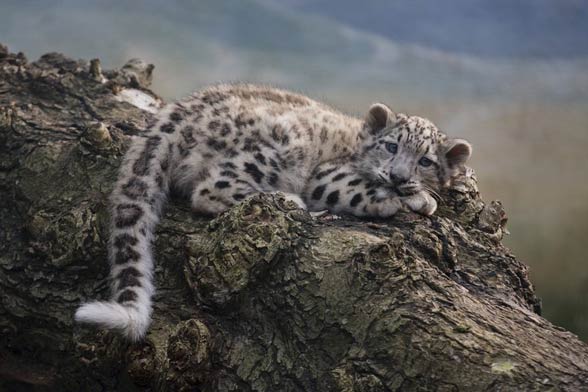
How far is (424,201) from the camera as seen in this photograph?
390cm

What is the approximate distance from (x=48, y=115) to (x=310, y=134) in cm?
168

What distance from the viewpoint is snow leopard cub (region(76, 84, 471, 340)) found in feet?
12.8

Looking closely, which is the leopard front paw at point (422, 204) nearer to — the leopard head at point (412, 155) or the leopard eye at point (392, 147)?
the leopard head at point (412, 155)

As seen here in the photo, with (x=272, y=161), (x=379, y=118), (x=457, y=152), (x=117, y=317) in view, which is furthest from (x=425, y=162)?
(x=117, y=317)

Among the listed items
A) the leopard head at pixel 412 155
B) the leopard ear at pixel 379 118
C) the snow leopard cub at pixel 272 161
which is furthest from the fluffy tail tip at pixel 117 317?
the leopard ear at pixel 379 118

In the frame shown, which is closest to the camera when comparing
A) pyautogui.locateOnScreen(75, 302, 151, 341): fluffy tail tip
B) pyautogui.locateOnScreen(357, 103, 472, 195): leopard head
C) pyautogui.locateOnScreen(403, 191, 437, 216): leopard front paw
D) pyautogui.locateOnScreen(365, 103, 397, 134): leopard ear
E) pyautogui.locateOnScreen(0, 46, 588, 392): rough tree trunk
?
pyautogui.locateOnScreen(0, 46, 588, 392): rough tree trunk

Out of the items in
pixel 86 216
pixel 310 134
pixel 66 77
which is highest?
pixel 66 77

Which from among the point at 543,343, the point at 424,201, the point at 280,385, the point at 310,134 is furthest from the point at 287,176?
the point at 543,343

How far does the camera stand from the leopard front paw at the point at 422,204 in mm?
3879

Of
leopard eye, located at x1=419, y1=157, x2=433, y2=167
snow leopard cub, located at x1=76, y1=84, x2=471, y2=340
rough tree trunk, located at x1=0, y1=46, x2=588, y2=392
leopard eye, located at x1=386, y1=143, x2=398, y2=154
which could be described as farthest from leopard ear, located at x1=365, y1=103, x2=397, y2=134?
rough tree trunk, located at x1=0, y1=46, x2=588, y2=392

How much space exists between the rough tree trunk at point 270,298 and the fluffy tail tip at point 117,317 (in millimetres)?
72

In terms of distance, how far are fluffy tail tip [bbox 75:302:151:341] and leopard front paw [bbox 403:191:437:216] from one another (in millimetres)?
1352

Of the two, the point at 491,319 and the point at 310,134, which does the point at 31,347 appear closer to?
the point at 310,134

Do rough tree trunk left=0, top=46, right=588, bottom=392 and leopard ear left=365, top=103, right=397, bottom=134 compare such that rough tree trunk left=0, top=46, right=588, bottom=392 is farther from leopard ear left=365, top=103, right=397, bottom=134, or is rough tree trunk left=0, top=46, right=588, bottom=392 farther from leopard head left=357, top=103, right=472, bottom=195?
leopard ear left=365, top=103, right=397, bottom=134
